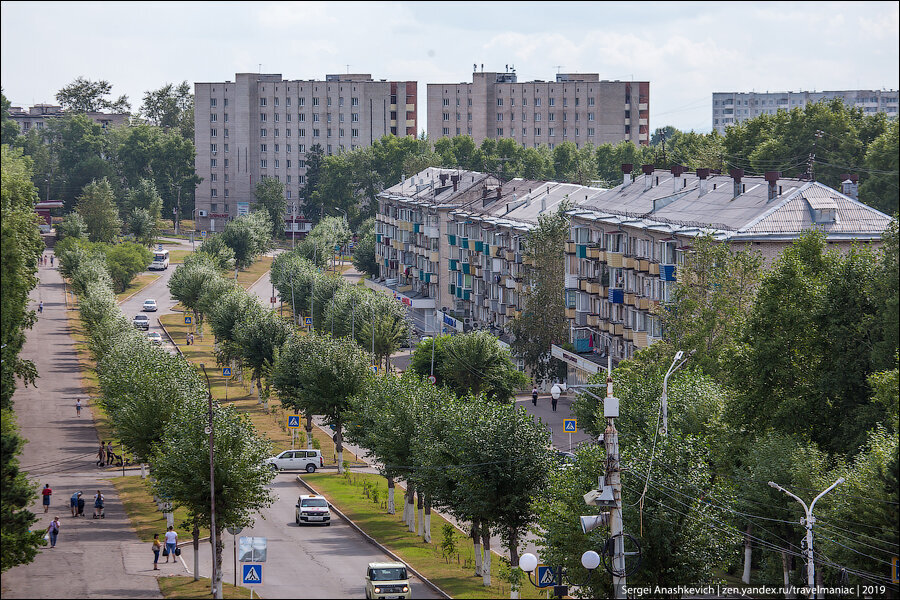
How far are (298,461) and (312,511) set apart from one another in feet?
51.5

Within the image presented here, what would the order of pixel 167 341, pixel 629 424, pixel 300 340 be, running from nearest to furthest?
pixel 629 424
pixel 300 340
pixel 167 341

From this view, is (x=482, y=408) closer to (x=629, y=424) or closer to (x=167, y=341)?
(x=629, y=424)

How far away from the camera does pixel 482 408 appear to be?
2076 inches

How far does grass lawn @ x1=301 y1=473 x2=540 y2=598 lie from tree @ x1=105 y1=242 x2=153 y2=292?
258ft

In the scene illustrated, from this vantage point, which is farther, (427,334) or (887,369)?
(427,334)

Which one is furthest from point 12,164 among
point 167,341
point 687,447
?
point 167,341

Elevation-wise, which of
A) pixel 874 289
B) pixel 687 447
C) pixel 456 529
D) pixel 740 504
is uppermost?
pixel 874 289

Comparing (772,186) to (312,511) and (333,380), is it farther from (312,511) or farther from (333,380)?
(312,511)

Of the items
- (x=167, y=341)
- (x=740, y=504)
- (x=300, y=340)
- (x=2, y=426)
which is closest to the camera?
(x=2, y=426)

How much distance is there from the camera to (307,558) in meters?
50.8

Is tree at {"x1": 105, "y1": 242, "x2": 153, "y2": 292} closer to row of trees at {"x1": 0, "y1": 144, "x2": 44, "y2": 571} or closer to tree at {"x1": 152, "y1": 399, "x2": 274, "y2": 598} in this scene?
row of trees at {"x1": 0, "y1": 144, "x2": 44, "y2": 571}

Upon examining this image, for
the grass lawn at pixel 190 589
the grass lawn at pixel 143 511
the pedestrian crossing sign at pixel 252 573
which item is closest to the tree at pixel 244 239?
the grass lawn at pixel 143 511

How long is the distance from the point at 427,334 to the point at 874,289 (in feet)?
251

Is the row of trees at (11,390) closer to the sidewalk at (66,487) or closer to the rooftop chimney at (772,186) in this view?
the sidewalk at (66,487)
